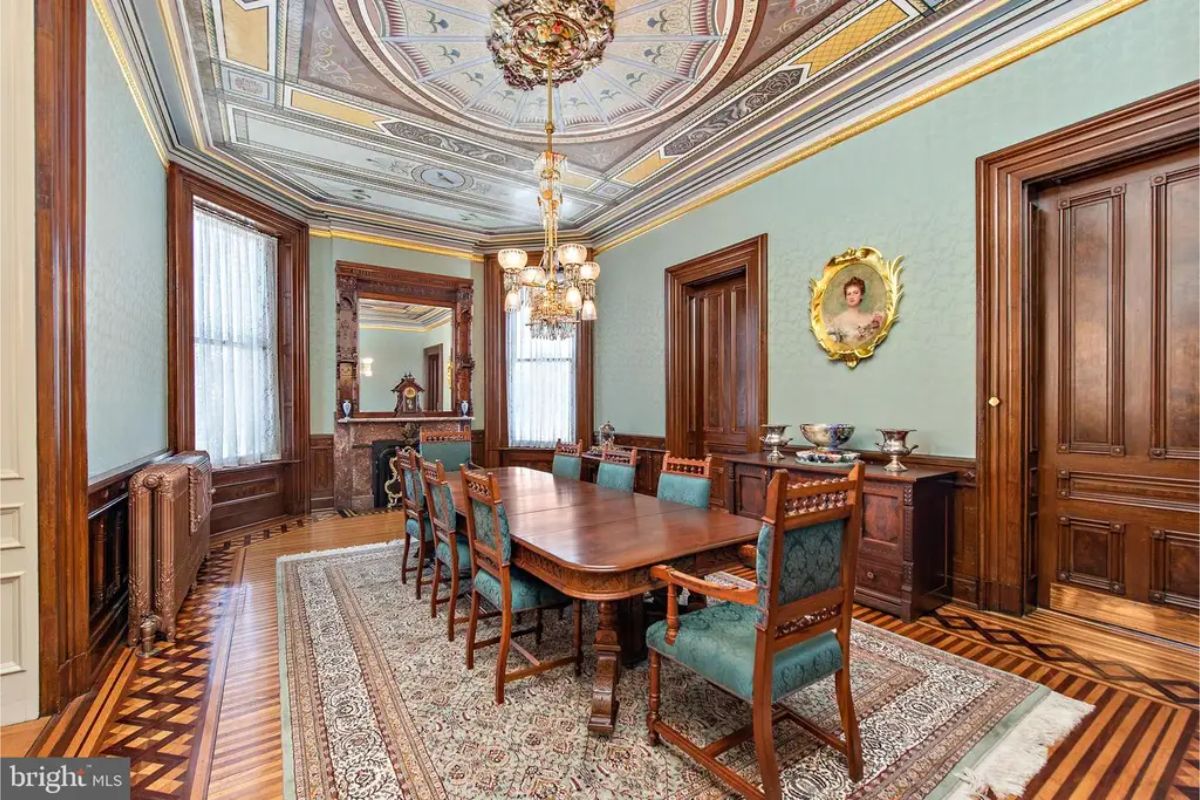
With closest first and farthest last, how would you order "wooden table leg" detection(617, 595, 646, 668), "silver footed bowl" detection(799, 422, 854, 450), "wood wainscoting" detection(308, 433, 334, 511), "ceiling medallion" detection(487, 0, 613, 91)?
"wooden table leg" detection(617, 595, 646, 668) → "ceiling medallion" detection(487, 0, 613, 91) → "silver footed bowl" detection(799, 422, 854, 450) → "wood wainscoting" detection(308, 433, 334, 511)

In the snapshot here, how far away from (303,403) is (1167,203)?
705 cm

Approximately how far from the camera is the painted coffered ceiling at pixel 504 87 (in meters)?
2.96

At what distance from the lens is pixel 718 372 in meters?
5.35

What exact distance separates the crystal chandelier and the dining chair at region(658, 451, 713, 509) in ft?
4.01

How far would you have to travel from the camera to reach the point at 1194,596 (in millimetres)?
2613

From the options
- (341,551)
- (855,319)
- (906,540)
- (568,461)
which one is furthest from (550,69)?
(341,551)

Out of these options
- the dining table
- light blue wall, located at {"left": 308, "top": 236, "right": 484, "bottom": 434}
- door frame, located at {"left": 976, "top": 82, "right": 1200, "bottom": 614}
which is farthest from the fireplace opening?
door frame, located at {"left": 976, "top": 82, "right": 1200, "bottom": 614}

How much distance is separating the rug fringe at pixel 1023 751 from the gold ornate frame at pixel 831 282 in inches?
88.4

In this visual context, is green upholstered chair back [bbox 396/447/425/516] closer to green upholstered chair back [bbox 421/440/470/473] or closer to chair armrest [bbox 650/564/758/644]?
green upholstered chair back [bbox 421/440/470/473]

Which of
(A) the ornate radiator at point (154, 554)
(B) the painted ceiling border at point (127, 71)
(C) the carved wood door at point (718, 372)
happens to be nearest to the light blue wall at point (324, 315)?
(B) the painted ceiling border at point (127, 71)

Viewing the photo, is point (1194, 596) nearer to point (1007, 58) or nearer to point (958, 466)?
point (958, 466)

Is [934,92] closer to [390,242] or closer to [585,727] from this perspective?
[585,727]

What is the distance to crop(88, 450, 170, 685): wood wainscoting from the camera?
2455 mm

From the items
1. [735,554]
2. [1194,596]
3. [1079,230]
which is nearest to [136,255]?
[735,554]
